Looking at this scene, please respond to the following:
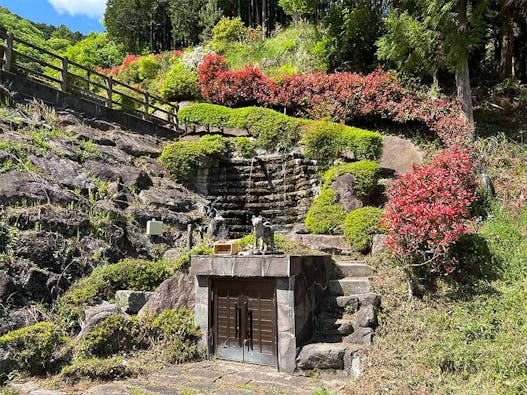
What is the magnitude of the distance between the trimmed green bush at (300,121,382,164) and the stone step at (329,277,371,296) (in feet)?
19.8

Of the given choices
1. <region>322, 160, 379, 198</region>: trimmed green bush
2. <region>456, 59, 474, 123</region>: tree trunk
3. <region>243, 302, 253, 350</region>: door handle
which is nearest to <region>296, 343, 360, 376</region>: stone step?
<region>243, 302, 253, 350</region>: door handle

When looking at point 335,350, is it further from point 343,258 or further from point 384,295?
point 343,258

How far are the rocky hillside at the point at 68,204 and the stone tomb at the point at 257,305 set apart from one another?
2978 mm

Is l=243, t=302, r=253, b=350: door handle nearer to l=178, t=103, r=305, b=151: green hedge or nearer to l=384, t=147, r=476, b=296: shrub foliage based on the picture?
l=384, t=147, r=476, b=296: shrub foliage

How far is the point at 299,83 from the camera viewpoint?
17125mm

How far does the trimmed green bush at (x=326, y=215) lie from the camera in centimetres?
1048

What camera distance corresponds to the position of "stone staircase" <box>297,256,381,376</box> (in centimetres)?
586

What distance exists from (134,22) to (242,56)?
1674 cm

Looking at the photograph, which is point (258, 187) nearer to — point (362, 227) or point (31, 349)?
point (362, 227)

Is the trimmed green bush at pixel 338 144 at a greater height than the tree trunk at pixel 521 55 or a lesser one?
lesser

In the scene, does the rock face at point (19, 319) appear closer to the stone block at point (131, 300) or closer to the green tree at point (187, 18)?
the stone block at point (131, 300)

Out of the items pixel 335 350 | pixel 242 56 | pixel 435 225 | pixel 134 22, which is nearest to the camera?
pixel 335 350

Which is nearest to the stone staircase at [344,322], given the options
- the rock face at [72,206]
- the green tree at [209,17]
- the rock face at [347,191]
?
the rock face at [347,191]

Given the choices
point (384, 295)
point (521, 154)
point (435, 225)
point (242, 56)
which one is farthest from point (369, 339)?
point (242, 56)
